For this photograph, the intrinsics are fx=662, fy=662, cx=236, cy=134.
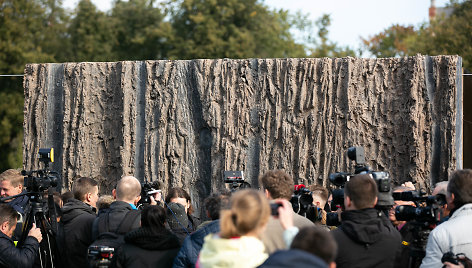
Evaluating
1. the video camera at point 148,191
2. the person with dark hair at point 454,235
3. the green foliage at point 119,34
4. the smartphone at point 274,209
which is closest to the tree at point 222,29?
the green foliage at point 119,34

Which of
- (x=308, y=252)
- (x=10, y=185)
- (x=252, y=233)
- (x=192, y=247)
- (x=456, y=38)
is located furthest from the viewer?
(x=456, y=38)

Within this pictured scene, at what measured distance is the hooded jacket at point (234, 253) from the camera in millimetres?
3805

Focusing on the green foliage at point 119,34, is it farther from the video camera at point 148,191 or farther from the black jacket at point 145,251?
the black jacket at point 145,251

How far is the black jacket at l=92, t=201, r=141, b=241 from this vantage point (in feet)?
19.6

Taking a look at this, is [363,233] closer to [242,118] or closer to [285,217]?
[285,217]

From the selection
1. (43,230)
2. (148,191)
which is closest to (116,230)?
(43,230)

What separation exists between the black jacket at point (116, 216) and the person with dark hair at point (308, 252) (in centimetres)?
282

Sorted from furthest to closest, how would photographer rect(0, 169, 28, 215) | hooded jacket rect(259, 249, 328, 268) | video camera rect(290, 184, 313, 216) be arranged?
photographer rect(0, 169, 28, 215) → video camera rect(290, 184, 313, 216) → hooded jacket rect(259, 249, 328, 268)

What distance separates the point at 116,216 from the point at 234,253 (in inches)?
99.1

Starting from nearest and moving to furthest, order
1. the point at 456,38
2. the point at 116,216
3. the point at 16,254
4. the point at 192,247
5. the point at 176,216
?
1. the point at 192,247
2. the point at 16,254
3. the point at 116,216
4. the point at 176,216
5. the point at 456,38

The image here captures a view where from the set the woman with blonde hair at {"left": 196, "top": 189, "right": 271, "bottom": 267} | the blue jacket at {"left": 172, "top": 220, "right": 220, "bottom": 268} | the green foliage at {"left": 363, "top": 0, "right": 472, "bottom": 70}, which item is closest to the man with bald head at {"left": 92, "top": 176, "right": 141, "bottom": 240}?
the blue jacket at {"left": 172, "top": 220, "right": 220, "bottom": 268}

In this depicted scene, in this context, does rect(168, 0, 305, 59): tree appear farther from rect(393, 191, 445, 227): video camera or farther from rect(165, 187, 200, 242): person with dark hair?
rect(393, 191, 445, 227): video camera

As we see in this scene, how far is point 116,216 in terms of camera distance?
19.9ft

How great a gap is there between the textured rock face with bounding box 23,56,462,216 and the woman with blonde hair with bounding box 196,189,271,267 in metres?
7.98
